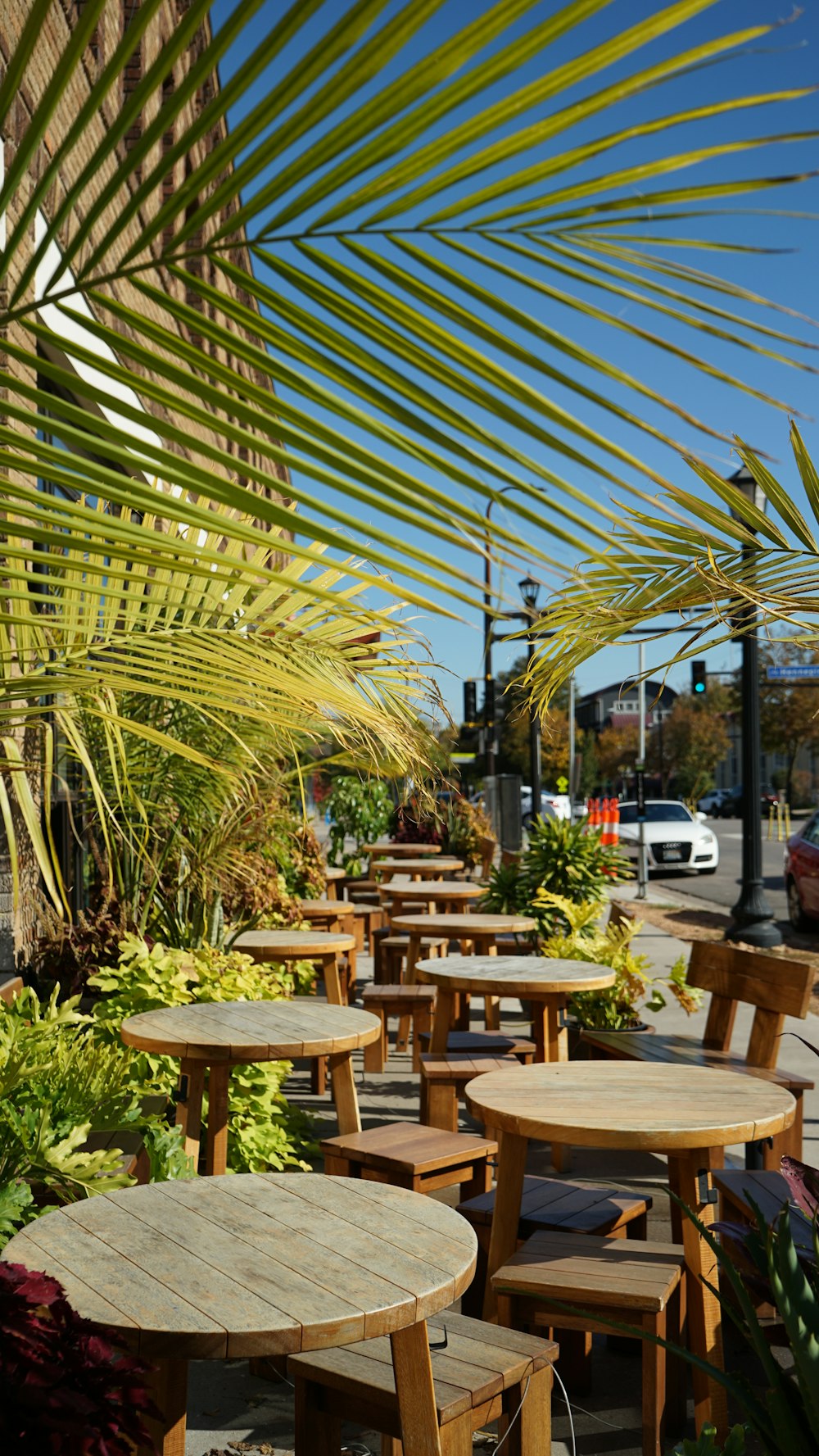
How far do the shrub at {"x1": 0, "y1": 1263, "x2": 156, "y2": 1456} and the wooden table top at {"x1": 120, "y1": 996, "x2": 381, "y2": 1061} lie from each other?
8.15 ft

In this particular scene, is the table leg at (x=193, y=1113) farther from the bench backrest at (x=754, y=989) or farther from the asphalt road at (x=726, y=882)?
the asphalt road at (x=726, y=882)

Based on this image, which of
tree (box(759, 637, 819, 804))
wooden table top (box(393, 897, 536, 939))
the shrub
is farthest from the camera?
tree (box(759, 637, 819, 804))

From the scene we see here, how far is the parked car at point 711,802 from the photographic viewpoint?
70000mm

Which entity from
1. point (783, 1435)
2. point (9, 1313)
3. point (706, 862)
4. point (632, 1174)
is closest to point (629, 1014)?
point (632, 1174)

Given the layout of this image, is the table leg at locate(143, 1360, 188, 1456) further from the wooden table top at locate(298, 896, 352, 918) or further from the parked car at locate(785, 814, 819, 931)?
the parked car at locate(785, 814, 819, 931)

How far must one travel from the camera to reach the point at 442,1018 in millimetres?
6379

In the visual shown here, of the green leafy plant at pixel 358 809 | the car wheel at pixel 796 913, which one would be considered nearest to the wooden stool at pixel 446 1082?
the car wheel at pixel 796 913

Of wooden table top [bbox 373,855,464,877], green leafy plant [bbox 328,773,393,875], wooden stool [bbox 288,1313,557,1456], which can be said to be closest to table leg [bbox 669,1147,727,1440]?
wooden stool [bbox 288,1313,557,1456]

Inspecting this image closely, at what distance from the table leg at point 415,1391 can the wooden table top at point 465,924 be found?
16.7ft

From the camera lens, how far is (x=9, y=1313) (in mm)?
1690

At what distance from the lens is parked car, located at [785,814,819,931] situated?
49.9 ft

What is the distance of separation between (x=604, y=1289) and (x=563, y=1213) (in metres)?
0.71

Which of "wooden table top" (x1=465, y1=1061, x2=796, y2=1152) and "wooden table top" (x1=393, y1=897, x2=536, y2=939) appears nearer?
"wooden table top" (x1=465, y1=1061, x2=796, y2=1152)

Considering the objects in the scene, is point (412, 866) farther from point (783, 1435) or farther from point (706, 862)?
point (706, 862)
